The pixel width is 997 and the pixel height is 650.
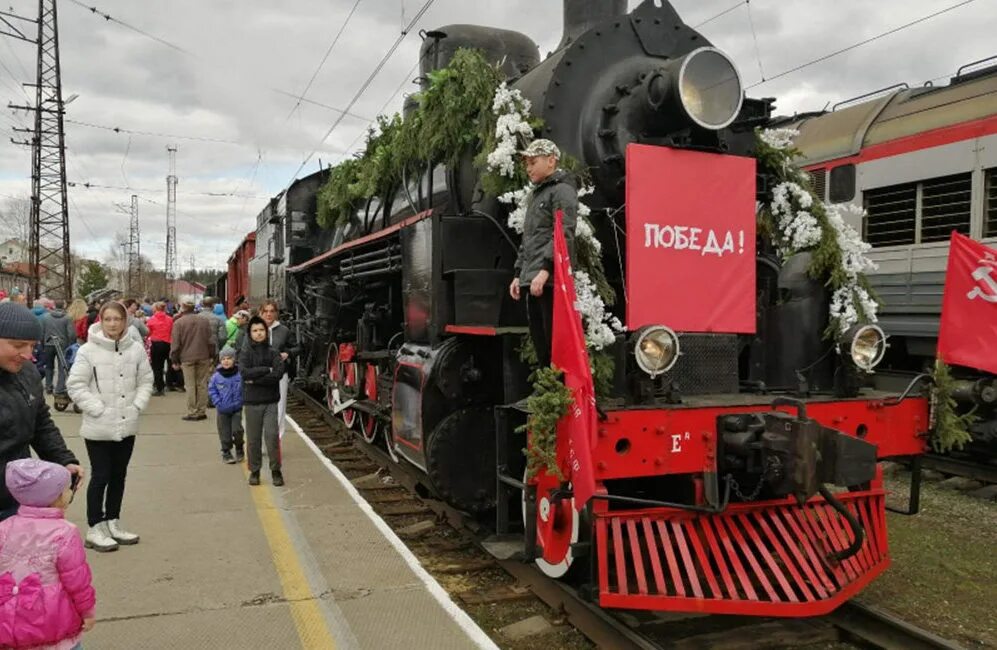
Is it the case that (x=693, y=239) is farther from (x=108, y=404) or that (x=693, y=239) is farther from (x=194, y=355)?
(x=194, y=355)

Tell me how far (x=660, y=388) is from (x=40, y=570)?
9.02 ft

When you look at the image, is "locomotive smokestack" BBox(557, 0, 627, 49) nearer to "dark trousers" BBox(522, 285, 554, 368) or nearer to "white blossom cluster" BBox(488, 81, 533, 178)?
"white blossom cluster" BBox(488, 81, 533, 178)

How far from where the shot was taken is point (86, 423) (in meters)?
4.80

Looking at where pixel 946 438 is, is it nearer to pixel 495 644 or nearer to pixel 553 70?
pixel 495 644

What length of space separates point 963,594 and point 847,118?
6101 millimetres

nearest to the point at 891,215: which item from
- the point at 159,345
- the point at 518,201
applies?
the point at 518,201

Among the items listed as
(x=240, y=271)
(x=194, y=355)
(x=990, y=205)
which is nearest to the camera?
(x=990, y=205)

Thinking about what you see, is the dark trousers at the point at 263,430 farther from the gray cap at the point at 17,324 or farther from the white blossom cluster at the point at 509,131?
the gray cap at the point at 17,324

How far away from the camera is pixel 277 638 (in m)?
3.74

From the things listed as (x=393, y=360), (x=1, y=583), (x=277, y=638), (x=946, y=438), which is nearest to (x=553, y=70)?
→ (x=393, y=360)

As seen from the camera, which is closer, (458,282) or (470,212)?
(458,282)

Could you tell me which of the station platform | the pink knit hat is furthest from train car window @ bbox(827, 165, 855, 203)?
the pink knit hat

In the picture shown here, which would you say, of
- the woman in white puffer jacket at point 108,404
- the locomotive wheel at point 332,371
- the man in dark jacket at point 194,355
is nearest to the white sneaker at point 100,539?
the woman in white puffer jacket at point 108,404

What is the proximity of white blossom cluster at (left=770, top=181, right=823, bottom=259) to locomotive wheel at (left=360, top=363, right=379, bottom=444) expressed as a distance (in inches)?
142
